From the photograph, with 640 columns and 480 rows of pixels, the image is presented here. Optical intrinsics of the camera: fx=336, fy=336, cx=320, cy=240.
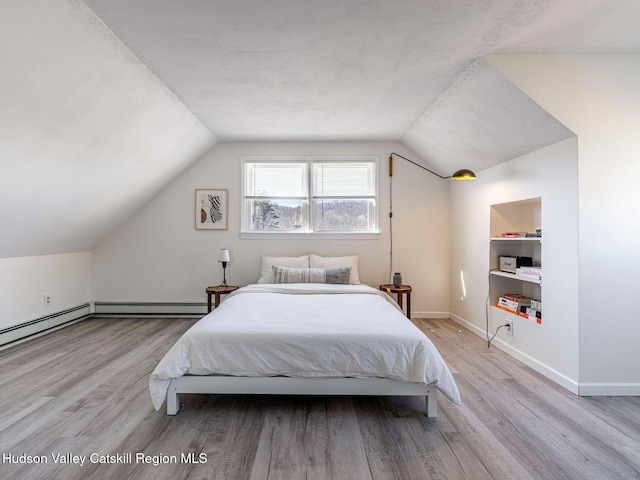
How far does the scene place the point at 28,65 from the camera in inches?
76.6

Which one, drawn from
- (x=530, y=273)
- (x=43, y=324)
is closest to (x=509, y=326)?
(x=530, y=273)

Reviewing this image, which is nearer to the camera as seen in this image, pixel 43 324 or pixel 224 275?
pixel 43 324

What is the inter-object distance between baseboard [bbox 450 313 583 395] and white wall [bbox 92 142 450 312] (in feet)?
3.17

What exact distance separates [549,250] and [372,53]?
82.4 inches

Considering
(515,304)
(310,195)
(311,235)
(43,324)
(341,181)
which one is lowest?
(43,324)

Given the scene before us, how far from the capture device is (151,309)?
15.3 feet

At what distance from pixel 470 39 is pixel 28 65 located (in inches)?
108

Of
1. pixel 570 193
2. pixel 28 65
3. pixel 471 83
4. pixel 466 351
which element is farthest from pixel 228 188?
pixel 570 193

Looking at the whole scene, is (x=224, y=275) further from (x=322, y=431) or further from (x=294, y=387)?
(x=322, y=431)

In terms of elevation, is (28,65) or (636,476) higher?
(28,65)

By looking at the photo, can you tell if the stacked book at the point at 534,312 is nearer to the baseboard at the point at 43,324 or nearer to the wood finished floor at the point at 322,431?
the wood finished floor at the point at 322,431

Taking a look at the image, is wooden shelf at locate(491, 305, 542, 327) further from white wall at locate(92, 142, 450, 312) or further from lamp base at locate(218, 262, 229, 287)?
lamp base at locate(218, 262, 229, 287)

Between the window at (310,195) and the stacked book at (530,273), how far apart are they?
1904 millimetres

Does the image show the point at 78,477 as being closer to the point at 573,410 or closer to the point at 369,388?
the point at 369,388
